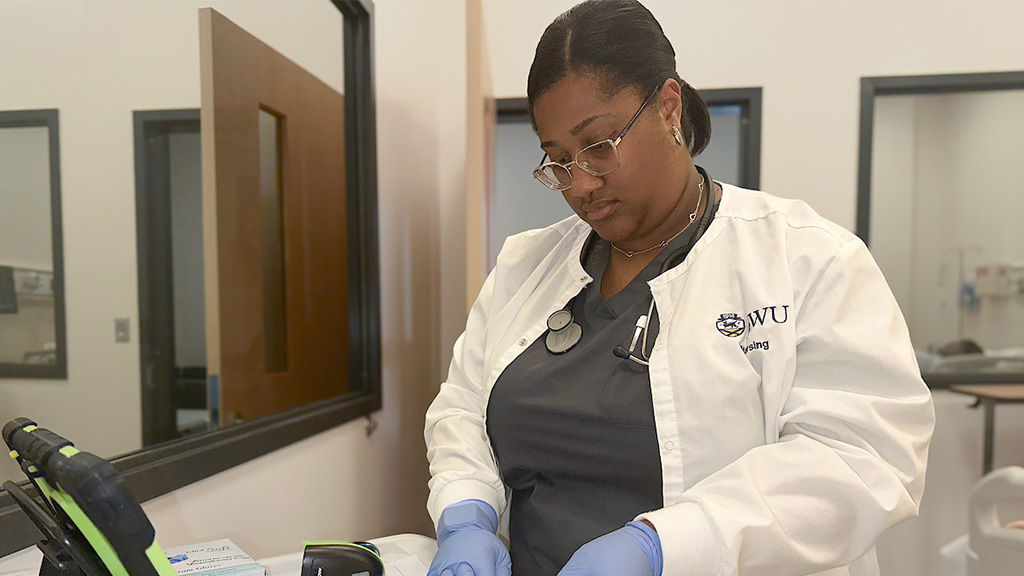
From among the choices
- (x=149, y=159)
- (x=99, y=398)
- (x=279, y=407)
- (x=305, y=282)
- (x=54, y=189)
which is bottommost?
(x=279, y=407)

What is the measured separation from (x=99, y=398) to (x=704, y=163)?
13.8 feet

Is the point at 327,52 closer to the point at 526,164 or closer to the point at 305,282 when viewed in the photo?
the point at 305,282

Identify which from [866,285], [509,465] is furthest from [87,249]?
[866,285]

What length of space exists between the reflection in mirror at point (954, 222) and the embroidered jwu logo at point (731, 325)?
1702mm

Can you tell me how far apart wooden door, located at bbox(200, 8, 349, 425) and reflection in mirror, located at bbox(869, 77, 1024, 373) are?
1.76 m

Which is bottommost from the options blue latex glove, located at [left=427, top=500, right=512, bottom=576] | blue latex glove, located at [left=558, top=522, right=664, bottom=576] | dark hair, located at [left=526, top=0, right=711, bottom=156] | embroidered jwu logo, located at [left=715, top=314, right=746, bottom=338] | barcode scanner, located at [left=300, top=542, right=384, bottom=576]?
blue latex glove, located at [left=427, top=500, right=512, bottom=576]

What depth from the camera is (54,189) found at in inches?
52.4

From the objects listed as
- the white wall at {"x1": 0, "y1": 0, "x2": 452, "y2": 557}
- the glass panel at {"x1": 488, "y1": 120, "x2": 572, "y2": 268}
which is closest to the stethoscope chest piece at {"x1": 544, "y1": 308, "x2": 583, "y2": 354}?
the white wall at {"x1": 0, "y1": 0, "x2": 452, "y2": 557}

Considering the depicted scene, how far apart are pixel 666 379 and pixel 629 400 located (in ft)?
0.18

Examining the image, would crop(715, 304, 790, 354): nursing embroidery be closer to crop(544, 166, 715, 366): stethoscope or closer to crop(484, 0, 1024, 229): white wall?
crop(544, 166, 715, 366): stethoscope

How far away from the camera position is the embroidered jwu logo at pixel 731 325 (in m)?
0.86

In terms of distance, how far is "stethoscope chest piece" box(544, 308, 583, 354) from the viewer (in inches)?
38.2

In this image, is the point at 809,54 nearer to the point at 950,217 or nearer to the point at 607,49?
the point at 950,217

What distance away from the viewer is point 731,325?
865 mm
